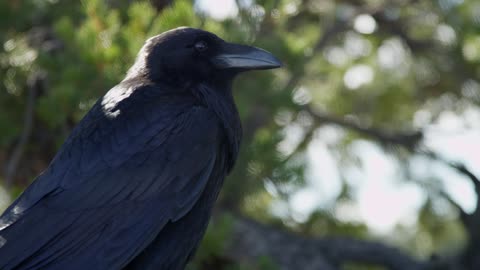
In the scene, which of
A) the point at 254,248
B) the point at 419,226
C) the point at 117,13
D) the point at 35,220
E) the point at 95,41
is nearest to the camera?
the point at 35,220

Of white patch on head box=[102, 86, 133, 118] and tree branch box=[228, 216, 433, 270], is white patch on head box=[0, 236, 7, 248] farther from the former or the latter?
tree branch box=[228, 216, 433, 270]

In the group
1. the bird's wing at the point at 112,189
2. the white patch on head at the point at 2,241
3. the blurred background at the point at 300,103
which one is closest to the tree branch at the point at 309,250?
the blurred background at the point at 300,103

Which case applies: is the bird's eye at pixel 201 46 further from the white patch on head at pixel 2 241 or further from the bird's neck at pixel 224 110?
the white patch on head at pixel 2 241

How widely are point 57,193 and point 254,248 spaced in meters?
2.71

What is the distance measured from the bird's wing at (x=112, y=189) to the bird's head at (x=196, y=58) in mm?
211

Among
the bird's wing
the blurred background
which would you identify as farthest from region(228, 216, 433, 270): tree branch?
the bird's wing

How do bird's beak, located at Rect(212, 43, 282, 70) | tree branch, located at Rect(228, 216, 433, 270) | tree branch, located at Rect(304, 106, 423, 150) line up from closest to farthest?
1. bird's beak, located at Rect(212, 43, 282, 70)
2. tree branch, located at Rect(228, 216, 433, 270)
3. tree branch, located at Rect(304, 106, 423, 150)

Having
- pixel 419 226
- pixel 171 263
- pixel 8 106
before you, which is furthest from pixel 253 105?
pixel 419 226

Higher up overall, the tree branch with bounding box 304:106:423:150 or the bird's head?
the bird's head

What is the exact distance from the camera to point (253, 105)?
253 inches

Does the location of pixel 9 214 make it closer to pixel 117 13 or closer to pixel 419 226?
pixel 117 13

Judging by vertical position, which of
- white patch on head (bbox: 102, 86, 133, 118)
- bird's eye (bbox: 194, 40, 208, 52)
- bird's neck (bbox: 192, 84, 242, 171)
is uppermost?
white patch on head (bbox: 102, 86, 133, 118)

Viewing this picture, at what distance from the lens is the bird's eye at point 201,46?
16.1 feet

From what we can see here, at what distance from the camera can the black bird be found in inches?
172
